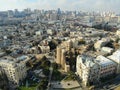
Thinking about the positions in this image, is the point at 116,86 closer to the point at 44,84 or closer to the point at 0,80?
the point at 44,84

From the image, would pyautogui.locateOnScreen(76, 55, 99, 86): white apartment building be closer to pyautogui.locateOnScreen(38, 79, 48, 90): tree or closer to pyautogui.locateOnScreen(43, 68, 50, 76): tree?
pyautogui.locateOnScreen(43, 68, 50, 76): tree

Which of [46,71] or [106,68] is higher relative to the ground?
[106,68]

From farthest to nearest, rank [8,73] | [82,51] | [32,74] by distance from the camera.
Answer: [82,51] < [32,74] < [8,73]

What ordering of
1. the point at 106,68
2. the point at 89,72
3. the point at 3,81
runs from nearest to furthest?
the point at 89,72 < the point at 3,81 < the point at 106,68

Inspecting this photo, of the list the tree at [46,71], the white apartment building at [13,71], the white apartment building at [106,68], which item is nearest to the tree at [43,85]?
the tree at [46,71]

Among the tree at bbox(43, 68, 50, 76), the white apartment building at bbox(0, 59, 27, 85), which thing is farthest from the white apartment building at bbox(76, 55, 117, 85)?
the white apartment building at bbox(0, 59, 27, 85)

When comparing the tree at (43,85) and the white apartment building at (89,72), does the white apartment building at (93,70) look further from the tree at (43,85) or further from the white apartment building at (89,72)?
the tree at (43,85)

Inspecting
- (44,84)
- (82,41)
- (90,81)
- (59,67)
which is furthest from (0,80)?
(82,41)

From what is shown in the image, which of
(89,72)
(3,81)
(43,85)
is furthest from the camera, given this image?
(3,81)

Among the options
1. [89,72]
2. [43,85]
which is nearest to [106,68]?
[89,72]

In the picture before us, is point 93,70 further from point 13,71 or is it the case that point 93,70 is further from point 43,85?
point 13,71

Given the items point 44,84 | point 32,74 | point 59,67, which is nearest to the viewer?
point 44,84
